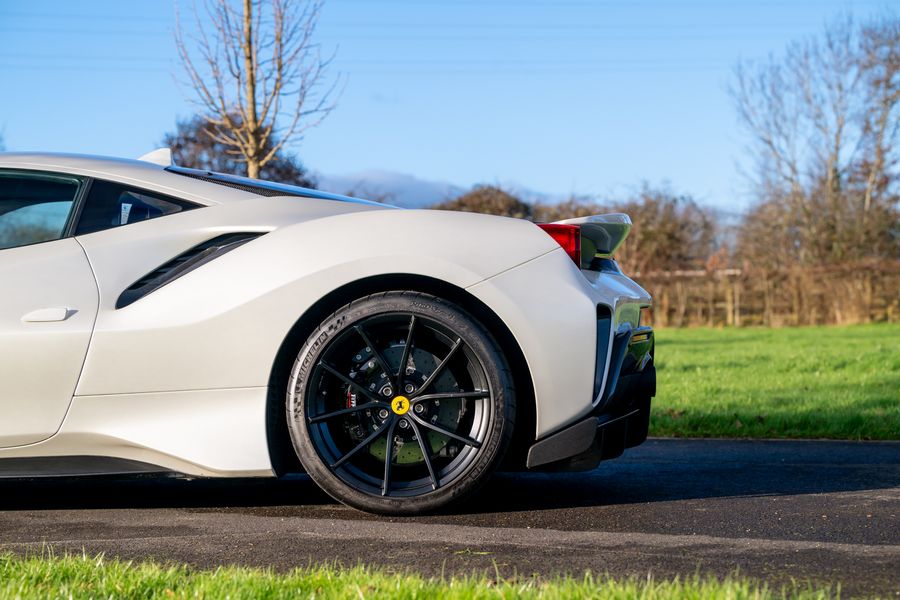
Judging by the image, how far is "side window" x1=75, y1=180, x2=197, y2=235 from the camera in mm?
3898

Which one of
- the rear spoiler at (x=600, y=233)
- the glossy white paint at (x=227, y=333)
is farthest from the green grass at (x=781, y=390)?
the glossy white paint at (x=227, y=333)

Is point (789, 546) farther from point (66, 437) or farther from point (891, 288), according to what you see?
point (891, 288)

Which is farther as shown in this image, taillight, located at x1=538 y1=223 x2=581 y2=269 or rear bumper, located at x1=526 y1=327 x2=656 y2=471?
taillight, located at x1=538 y1=223 x2=581 y2=269

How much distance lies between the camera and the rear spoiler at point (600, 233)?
157 inches

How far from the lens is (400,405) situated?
3691 mm

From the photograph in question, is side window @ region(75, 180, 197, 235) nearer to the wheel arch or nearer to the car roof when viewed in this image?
the car roof

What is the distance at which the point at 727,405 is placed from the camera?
806 centimetres

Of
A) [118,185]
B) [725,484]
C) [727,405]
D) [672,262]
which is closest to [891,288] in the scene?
[672,262]

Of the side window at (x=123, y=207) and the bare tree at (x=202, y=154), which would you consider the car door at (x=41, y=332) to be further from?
the bare tree at (x=202, y=154)

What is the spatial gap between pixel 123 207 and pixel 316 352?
100 centimetres

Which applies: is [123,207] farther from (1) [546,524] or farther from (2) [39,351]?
(1) [546,524]

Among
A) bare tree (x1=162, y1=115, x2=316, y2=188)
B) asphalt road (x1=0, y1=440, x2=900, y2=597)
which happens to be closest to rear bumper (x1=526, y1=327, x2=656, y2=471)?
asphalt road (x1=0, y1=440, x2=900, y2=597)

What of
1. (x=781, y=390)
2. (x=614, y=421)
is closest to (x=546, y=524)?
(x=614, y=421)

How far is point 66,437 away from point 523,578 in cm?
192
